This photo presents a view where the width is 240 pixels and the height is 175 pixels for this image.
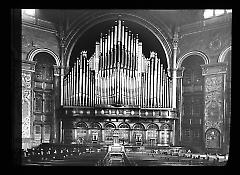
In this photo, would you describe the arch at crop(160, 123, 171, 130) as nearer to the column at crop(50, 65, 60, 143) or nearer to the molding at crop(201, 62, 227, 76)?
the molding at crop(201, 62, 227, 76)

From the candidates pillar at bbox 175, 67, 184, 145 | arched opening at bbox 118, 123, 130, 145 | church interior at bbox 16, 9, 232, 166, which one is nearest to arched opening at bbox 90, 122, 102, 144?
church interior at bbox 16, 9, 232, 166

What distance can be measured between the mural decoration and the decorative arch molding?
74cm

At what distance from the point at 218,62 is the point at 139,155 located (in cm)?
211

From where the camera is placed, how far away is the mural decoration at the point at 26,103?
635 centimetres

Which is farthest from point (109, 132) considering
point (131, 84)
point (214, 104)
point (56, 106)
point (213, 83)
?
point (213, 83)

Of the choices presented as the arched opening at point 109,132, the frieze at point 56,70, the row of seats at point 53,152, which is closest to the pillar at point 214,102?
the arched opening at point 109,132

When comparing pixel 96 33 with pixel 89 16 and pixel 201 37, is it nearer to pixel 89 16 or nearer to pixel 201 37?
pixel 89 16

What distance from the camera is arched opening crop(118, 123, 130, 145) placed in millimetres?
6559

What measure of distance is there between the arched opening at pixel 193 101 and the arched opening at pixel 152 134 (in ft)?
1.58

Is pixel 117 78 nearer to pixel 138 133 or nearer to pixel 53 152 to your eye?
pixel 138 133

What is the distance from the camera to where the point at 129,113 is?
6.53 m

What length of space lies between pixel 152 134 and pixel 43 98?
2.04 metres

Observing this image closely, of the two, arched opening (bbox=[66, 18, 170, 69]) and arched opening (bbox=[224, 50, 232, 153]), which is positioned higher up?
arched opening (bbox=[66, 18, 170, 69])
